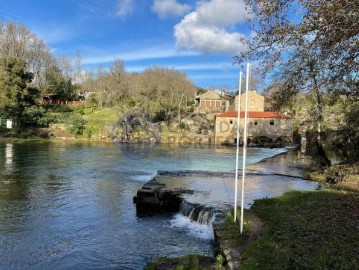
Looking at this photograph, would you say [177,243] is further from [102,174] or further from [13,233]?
[102,174]

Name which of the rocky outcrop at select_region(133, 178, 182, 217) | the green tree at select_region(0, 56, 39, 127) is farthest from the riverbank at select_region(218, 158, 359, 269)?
the green tree at select_region(0, 56, 39, 127)

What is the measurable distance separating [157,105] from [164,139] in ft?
28.2

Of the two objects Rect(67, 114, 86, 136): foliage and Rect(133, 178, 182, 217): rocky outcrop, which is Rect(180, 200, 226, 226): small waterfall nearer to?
Rect(133, 178, 182, 217): rocky outcrop

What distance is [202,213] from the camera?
38.4 ft

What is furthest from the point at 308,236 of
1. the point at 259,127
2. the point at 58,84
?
the point at 58,84

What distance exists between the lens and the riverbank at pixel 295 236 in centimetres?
633

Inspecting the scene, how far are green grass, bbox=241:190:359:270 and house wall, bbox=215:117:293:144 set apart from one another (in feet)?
133

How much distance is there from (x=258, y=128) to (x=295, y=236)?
151ft

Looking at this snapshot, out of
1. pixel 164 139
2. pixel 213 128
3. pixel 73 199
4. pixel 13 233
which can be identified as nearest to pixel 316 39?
pixel 13 233

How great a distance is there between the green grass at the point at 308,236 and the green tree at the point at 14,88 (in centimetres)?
4454

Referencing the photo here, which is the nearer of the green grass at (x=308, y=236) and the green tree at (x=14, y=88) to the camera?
the green grass at (x=308, y=236)

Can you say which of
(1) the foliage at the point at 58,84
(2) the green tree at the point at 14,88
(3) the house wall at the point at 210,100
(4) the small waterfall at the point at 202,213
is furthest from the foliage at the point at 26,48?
(4) the small waterfall at the point at 202,213

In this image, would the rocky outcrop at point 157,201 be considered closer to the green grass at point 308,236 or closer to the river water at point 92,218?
the river water at point 92,218

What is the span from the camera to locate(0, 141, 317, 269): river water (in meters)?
8.95
